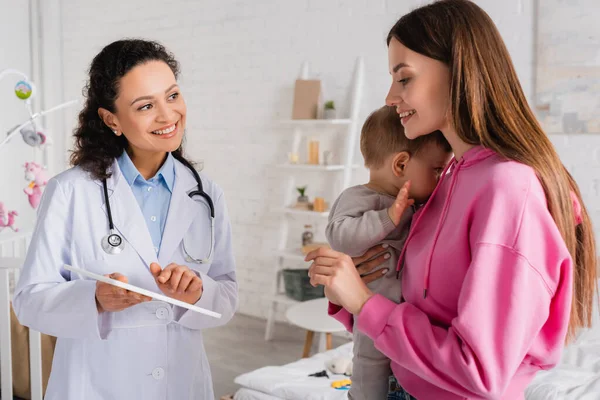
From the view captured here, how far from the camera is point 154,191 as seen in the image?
5.38ft

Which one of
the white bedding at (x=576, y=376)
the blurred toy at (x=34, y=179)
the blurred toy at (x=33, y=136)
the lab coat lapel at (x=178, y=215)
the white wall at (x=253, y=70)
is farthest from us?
the white wall at (x=253, y=70)

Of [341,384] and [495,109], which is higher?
[495,109]

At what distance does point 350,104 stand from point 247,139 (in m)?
1.07

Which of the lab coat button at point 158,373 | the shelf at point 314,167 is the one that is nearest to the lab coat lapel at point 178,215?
the lab coat button at point 158,373

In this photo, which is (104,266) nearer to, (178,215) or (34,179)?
(178,215)

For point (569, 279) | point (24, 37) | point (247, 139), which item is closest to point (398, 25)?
point (569, 279)

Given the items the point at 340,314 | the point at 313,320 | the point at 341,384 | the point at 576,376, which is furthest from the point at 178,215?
the point at 313,320

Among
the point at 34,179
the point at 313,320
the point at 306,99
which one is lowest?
the point at 313,320

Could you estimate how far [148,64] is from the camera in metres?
1.55

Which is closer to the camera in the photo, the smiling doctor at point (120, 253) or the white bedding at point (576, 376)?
the smiling doctor at point (120, 253)

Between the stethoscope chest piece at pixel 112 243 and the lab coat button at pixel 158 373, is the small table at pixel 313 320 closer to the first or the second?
the lab coat button at pixel 158 373

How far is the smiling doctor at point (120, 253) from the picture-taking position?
4.85ft

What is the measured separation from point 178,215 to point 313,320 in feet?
7.71

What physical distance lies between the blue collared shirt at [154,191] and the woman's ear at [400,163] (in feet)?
1.90
